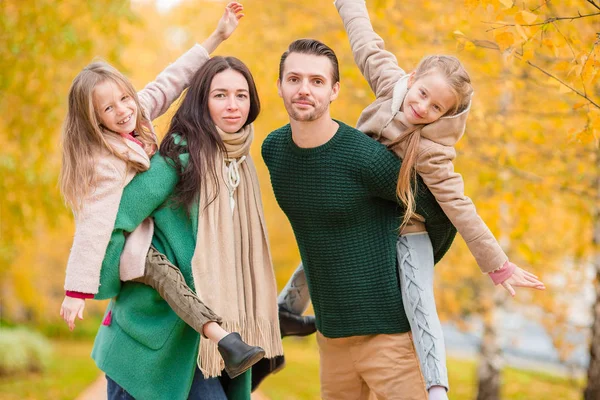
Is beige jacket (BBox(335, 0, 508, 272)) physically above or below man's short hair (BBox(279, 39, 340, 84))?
below

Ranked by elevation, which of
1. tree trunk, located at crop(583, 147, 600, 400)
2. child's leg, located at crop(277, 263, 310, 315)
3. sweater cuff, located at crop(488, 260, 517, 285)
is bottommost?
tree trunk, located at crop(583, 147, 600, 400)

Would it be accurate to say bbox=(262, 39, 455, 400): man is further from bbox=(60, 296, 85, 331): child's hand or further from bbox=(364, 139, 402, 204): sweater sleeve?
bbox=(60, 296, 85, 331): child's hand

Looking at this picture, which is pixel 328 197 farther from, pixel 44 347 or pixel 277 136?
pixel 44 347

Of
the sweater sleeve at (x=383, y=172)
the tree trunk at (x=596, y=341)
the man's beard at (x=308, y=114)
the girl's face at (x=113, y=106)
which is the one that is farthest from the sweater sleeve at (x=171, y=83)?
the tree trunk at (x=596, y=341)

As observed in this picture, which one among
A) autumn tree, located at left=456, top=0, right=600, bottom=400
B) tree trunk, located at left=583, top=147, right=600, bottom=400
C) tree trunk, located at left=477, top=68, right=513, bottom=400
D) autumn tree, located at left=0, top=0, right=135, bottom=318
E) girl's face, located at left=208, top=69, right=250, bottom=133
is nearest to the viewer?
girl's face, located at left=208, top=69, right=250, bottom=133

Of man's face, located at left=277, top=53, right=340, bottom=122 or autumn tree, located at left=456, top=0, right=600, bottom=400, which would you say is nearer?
man's face, located at left=277, top=53, right=340, bottom=122

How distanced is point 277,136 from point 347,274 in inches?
26.7

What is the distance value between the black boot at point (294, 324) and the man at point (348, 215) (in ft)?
1.32

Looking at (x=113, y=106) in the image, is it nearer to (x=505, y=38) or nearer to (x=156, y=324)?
(x=156, y=324)

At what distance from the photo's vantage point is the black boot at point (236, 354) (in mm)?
2643

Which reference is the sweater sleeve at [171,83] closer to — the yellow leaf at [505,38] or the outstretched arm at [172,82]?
the outstretched arm at [172,82]

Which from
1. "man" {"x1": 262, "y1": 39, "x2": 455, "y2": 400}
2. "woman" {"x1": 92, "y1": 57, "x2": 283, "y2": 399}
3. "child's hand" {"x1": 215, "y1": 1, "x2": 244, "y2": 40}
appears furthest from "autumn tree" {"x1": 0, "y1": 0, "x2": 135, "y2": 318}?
"man" {"x1": 262, "y1": 39, "x2": 455, "y2": 400}

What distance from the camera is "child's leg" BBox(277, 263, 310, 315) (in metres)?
3.47

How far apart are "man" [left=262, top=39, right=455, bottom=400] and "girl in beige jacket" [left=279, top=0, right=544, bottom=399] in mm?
66
